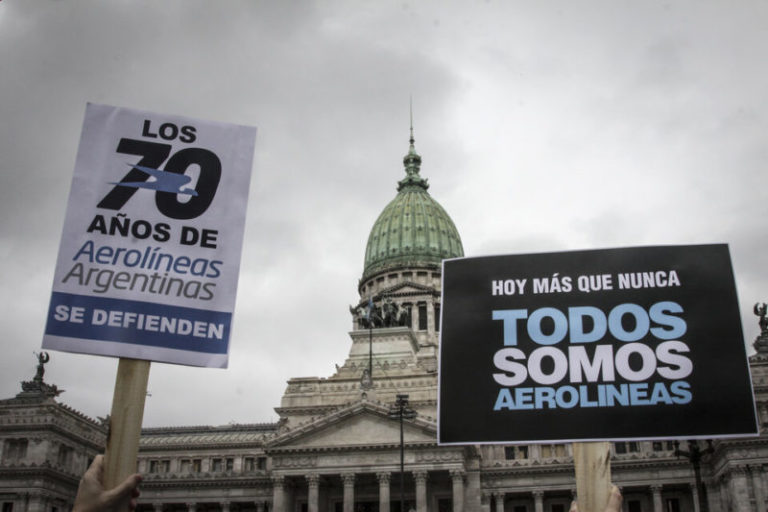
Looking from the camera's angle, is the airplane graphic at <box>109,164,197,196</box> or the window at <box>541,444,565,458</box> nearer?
the airplane graphic at <box>109,164,197,196</box>

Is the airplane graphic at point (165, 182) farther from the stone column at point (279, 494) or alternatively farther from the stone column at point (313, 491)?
the stone column at point (279, 494)

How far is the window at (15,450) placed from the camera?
7944cm

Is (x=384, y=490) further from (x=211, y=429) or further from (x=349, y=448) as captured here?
(x=211, y=429)

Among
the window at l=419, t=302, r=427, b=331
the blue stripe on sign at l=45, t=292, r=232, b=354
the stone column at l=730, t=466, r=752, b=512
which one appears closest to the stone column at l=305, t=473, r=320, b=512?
the stone column at l=730, t=466, r=752, b=512

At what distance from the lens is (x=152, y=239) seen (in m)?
9.58

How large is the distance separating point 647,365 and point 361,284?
4688 inches

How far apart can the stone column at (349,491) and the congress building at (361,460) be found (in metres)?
0.09

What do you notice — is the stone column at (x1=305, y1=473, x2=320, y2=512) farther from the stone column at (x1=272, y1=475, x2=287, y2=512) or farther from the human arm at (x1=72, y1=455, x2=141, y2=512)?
the human arm at (x1=72, y1=455, x2=141, y2=512)

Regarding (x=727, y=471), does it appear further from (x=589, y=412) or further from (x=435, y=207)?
(x=435, y=207)

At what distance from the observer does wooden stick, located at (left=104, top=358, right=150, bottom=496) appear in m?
8.56

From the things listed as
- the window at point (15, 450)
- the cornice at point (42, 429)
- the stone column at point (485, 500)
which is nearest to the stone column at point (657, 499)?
the stone column at point (485, 500)

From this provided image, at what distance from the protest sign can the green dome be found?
113 m

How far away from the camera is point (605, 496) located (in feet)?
32.4

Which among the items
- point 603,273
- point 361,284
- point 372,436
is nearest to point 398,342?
point 372,436
